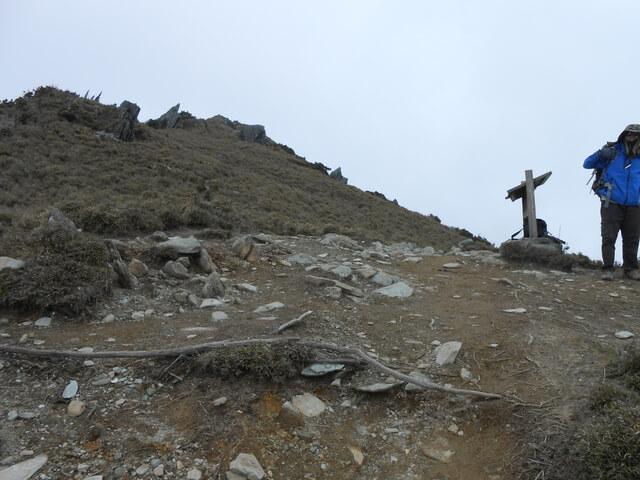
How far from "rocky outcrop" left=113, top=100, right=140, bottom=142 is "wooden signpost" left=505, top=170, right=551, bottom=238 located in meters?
22.5

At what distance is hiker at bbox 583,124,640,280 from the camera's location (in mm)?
6172

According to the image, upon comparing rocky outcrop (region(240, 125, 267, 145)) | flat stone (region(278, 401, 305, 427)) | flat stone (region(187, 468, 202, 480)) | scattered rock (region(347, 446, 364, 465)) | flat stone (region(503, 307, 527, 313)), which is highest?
rocky outcrop (region(240, 125, 267, 145))

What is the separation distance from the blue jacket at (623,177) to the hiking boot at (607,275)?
3.87 ft

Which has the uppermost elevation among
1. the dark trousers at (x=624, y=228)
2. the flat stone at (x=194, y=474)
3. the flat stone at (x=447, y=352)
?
the dark trousers at (x=624, y=228)

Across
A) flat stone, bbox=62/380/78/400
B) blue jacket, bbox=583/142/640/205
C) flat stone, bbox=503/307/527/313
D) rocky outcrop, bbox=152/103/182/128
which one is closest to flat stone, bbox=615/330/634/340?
flat stone, bbox=503/307/527/313

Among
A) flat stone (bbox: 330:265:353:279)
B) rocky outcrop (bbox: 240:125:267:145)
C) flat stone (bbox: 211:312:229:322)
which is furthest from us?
rocky outcrop (bbox: 240:125:267:145)

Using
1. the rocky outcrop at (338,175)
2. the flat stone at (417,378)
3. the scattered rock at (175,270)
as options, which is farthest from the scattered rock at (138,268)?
the rocky outcrop at (338,175)

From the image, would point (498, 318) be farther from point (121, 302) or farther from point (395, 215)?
point (395, 215)

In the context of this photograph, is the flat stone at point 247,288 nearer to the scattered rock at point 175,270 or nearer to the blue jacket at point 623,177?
the scattered rock at point 175,270

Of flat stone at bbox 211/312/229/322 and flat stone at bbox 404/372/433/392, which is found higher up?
flat stone at bbox 211/312/229/322

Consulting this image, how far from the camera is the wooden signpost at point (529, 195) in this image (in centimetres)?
786

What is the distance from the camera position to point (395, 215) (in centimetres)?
2569

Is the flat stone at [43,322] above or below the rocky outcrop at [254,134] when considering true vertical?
below

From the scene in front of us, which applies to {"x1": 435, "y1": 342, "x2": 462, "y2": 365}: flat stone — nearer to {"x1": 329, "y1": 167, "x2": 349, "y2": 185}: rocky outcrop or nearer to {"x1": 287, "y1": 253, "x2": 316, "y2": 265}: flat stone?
{"x1": 287, "y1": 253, "x2": 316, "y2": 265}: flat stone
